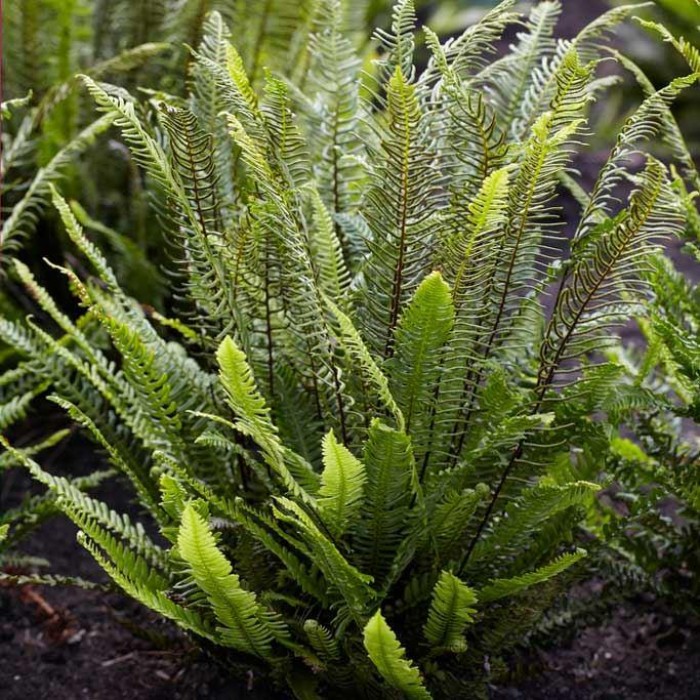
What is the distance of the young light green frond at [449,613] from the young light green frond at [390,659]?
0.07 m

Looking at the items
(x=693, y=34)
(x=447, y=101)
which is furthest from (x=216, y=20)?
(x=693, y=34)

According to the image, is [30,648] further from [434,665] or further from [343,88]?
[343,88]

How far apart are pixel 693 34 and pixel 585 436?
353cm

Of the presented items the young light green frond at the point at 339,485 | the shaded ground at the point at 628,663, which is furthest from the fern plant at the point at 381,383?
the shaded ground at the point at 628,663

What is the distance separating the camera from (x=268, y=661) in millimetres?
1601

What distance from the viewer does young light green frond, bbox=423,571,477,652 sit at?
1401mm

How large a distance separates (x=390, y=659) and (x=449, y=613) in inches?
5.1

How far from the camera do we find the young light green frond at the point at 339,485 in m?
1.35

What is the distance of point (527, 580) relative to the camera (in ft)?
4.75

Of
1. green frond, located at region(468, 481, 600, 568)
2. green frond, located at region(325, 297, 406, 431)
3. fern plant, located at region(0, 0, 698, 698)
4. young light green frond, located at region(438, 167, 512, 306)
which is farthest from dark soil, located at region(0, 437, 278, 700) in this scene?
young light green frond, located at region(438, 167, 512, 306)

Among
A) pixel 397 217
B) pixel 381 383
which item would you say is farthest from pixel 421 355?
pixel 397 217

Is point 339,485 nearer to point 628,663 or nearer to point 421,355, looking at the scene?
point 421,355

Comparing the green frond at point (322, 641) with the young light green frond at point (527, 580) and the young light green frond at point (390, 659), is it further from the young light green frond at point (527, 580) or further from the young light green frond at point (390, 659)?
the young light green frond at point (527, 580)

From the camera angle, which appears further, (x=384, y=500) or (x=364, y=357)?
(x=384, y=500)
